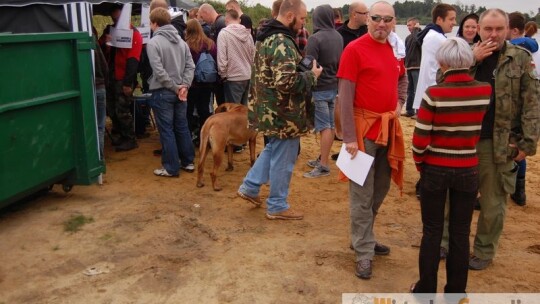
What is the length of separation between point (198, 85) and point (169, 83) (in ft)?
3.64

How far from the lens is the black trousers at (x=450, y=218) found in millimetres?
3270

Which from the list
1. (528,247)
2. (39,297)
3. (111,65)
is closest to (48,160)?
(39,297)

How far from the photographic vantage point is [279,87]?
Result: 4.41 m

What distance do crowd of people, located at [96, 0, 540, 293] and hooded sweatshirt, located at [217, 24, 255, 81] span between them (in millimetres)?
696

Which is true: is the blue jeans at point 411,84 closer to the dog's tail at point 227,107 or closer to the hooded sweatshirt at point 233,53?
the hooded sweatshirt at point 233,53

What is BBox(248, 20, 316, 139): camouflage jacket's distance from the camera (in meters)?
4.38

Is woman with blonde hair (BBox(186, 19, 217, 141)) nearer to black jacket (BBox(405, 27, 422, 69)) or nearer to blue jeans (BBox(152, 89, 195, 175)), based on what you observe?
blue jeans (BBox(152, 89, 195, 175))

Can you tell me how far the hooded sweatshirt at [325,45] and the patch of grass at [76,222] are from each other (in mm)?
2967

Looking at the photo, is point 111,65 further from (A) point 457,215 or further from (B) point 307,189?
(A) point 457,215

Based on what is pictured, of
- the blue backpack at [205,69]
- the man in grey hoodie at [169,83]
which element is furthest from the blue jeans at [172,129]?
the blue backpack at [205,69]

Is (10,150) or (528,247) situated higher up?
(10,150)

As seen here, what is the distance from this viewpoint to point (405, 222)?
5.17 metres

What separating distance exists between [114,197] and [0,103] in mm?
1709

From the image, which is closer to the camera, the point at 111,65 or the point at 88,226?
the point at 88,226
